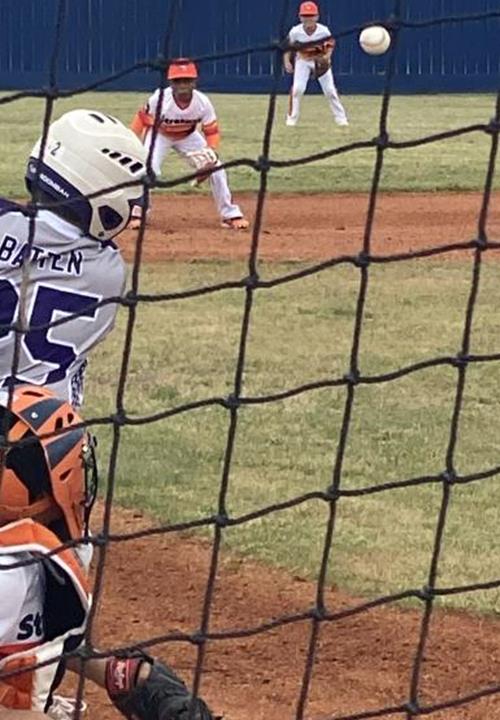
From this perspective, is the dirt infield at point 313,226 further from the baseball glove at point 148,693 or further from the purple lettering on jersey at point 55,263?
the baseball glove at point 148,693

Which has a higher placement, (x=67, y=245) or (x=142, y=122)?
(x=142, y=122)

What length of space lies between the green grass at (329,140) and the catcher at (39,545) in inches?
375

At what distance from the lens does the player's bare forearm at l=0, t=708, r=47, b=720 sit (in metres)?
3.34

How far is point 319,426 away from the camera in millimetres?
6742

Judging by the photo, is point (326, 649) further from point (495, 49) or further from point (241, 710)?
point (495, 49)

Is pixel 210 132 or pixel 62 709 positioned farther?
pixel 210 132

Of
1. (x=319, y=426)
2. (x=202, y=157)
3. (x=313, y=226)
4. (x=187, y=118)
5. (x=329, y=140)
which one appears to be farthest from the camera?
(x=329, y=140)

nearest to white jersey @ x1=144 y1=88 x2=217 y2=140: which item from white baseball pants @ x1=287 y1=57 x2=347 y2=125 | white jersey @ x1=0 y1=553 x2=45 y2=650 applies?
white baseball pants @ x1=287 y1=57 x2=347 y2=125

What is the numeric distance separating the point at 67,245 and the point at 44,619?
1.41 meters

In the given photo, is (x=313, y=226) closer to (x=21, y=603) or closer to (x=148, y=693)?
(x=148, y=693)

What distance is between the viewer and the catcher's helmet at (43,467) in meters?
3.35

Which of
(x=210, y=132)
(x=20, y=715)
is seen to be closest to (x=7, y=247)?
(x=20, y=715)

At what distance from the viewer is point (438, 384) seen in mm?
7441

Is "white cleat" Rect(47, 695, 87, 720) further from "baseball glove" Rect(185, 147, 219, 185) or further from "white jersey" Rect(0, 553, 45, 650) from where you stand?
"baseball glove" Rect(185, 147, 219, 185)
